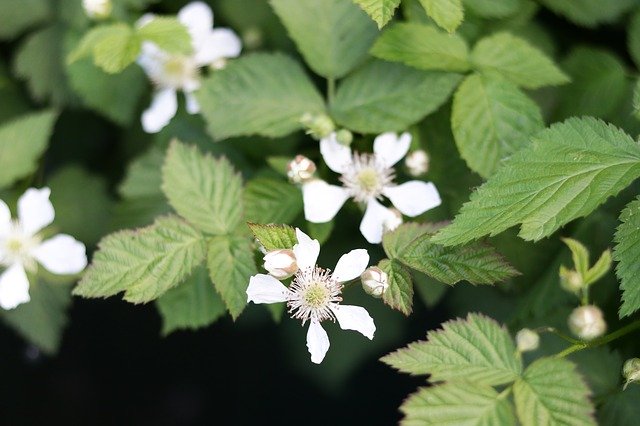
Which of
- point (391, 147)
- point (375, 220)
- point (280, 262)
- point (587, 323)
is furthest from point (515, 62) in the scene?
point (280, 262)

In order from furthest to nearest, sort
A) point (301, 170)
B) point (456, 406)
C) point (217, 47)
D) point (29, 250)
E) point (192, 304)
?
point (217, 47)
point (29, 250)
point (192, 304)
point (301, 170)
point (456, 406)

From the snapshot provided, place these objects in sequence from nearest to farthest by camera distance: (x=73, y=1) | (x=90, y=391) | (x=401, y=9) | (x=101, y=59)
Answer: (x=101, y=59), (x=401, y=9), (x=73, y=1), (x=90, y=391)

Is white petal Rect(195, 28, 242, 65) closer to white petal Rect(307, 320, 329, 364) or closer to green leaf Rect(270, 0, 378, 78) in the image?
green leaf Rect(270, 0, 378, 78)

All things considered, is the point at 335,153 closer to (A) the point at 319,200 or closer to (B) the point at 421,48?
(A) the point at 319,200

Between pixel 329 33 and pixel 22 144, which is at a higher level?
pixel 329 33

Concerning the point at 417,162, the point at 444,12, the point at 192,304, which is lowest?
the point at 192,304

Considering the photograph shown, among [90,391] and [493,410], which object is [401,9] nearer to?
[493,410]

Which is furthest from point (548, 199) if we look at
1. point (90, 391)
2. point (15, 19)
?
point (90, 391)
